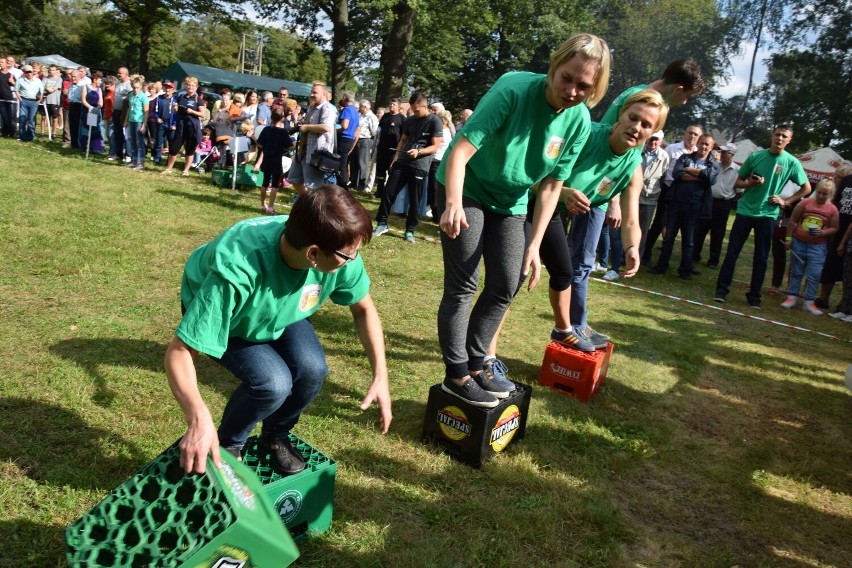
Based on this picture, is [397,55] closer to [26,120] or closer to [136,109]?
[136,109]

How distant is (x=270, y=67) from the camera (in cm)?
8219

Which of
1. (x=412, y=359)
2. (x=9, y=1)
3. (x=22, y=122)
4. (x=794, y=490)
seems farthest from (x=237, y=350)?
(x=9, y=1)

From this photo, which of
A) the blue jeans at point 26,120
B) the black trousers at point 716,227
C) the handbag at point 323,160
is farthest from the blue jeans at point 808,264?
the blue jeans at point 26,120

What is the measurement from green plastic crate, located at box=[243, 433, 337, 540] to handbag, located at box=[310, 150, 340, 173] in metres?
6.41

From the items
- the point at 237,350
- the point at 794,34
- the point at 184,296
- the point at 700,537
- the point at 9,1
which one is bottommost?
the point at 700,537

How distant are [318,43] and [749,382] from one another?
3027cm

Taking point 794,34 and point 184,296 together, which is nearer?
point 184,296

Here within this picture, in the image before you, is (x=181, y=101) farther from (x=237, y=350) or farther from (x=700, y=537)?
(x=700, y=537)

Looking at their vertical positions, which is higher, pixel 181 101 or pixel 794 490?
pixel 181 101

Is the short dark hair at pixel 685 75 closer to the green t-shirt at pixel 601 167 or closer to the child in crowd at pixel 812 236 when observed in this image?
the green t-shirt at pixel 601 167

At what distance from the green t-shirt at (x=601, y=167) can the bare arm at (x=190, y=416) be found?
2.81 metres

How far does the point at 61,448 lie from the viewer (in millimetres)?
2842

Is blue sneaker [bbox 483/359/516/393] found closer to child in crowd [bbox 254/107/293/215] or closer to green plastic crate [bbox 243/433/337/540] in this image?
green plastic crate [bbox 243/433/337/540]

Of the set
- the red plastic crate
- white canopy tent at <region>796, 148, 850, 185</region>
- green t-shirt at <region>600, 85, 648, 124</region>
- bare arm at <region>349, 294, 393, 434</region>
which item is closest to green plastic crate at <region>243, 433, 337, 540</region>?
bare arm at <region>349, 294, 393, 434</region>
